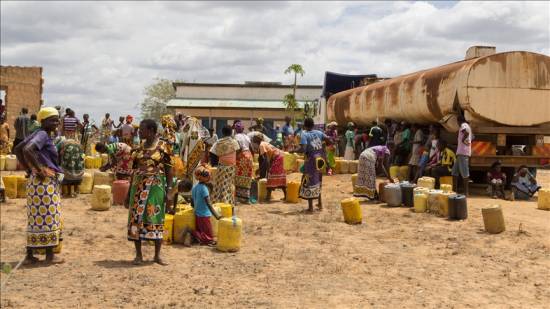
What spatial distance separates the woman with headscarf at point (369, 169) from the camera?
1188 centimetres

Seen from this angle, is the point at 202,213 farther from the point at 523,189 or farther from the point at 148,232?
the point at 523,189

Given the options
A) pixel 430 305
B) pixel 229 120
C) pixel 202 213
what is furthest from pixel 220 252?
pixel 229 120

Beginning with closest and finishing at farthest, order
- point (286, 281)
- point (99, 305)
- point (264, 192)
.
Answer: point (99, 305) < point (286, 281) < point (264, 192)

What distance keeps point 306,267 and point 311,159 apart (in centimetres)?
372

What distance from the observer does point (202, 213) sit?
Result: 820 cm

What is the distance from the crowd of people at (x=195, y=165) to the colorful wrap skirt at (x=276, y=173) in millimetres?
20

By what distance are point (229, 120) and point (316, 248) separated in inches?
1243

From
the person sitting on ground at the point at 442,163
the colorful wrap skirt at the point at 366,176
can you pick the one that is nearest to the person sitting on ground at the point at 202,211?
the colorful wrap skirt at the point at 366,176

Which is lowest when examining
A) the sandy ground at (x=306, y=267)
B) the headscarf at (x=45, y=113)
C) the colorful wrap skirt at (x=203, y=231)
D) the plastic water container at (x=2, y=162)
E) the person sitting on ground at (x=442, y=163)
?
the sandy ground at (x=306, y=267)

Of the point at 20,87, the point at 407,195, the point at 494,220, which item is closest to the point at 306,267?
the point at 494,220

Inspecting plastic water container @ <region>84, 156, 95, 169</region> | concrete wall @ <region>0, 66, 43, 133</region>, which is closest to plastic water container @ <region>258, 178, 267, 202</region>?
plastic water container @ <region>84, 156, 95, 169</region>

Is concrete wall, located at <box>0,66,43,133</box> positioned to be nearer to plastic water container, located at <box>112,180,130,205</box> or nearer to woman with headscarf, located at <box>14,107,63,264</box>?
plastic water container, located at <box>112,180,130,205</box>

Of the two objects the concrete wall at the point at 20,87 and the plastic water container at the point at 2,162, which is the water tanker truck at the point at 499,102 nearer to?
the plastic water container at the point at 2,162

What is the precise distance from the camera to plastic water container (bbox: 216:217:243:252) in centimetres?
784
